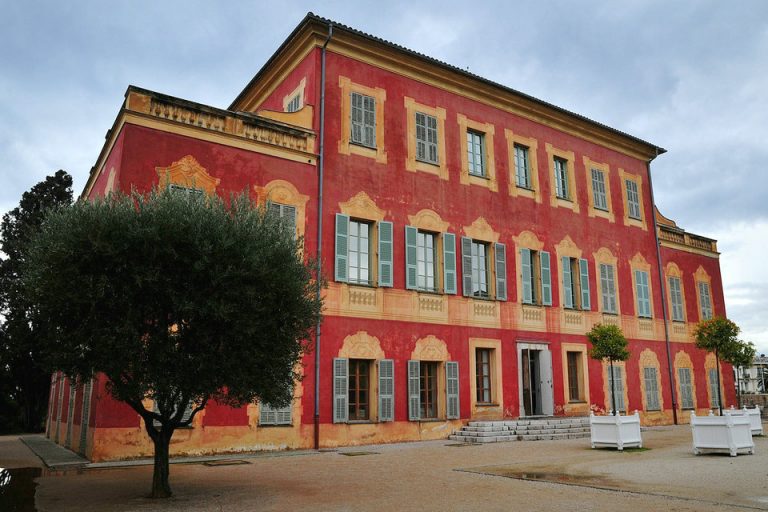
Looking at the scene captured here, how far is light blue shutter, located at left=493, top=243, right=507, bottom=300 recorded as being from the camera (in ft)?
66.1

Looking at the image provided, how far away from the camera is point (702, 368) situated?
2656 cm

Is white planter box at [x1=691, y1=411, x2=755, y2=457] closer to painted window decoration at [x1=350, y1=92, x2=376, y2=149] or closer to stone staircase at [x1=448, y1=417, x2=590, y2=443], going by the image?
stone staircase at [x1=448, y1=417, x2=590, y2=443]

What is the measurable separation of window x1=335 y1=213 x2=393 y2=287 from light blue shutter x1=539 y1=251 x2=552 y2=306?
6492 mm

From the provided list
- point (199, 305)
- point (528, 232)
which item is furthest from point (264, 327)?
point (528, 232)

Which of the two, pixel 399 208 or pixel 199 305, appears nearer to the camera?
pixel 199 305

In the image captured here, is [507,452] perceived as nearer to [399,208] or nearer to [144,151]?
[399,208]

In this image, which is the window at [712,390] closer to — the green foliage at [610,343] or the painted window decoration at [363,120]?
the green foliage at [610,343]

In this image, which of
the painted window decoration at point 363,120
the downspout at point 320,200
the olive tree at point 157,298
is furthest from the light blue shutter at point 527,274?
the olive tree at point 157,298

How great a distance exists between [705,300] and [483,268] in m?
13.5

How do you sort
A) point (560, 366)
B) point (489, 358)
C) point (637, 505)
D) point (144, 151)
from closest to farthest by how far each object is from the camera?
1. point (637, 505)
2. point (144, 151)
3. point (489, 358)
4. point (560, 366)

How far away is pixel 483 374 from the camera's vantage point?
64.2ft

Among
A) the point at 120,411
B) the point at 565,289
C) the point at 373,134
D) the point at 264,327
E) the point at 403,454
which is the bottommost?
the point at 403,454

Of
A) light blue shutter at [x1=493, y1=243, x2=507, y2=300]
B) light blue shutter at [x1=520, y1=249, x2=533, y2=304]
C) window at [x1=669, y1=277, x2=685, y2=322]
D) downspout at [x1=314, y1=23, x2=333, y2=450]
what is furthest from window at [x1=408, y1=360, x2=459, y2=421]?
window at [x1=669, y1=277, x2=685, y2=322]

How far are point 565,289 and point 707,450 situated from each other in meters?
9.46
